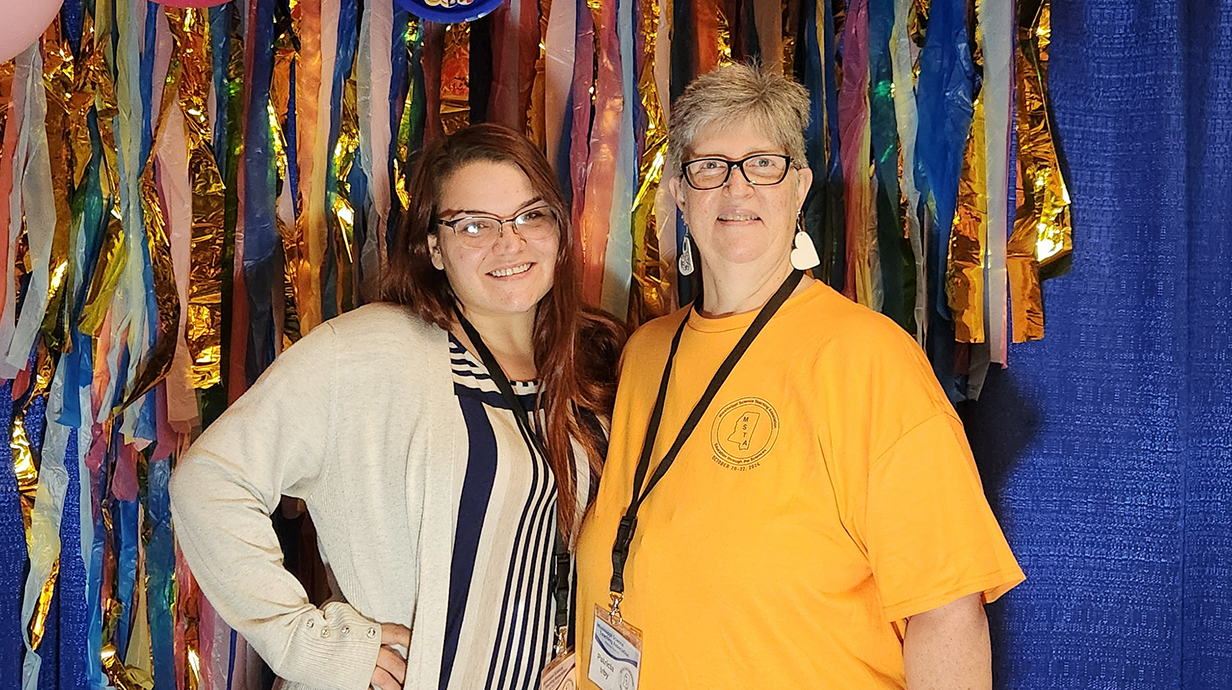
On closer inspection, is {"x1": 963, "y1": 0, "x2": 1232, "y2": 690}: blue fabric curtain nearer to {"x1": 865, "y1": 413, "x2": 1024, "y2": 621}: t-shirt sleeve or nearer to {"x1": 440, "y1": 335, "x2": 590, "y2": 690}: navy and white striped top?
{"x1": 865, "y1": 413, "x2": 1024, "y2": 621}: t-shirt sleeve

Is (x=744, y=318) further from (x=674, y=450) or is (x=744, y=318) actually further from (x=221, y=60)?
(x=221, y=60)

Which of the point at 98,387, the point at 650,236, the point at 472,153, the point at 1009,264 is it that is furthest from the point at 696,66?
the point at 98,387

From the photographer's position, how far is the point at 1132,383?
6.93 feet

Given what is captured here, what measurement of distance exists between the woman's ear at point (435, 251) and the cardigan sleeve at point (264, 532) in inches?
12.0

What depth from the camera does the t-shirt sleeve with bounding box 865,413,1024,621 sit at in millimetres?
1417

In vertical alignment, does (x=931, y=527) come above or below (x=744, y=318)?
below

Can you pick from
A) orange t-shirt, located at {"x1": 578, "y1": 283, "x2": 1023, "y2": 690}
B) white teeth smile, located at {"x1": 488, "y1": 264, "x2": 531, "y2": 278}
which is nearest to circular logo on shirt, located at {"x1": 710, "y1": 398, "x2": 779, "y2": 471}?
orange t-shirt, located at {"x1": 578, "y1": 283, "x2": 1023, "y2": 690}

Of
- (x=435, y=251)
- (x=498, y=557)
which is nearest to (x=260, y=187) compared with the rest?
(x=435, y=251)

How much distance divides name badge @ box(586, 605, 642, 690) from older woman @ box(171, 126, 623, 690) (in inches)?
3.8

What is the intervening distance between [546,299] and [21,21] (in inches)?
40.1

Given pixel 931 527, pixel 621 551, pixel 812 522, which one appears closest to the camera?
pixel 931 527

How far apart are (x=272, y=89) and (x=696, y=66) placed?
0.88 m

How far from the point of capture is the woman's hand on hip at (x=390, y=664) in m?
1.70

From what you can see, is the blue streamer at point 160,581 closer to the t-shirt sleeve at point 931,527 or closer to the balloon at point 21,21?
the balloon at point 21,21
